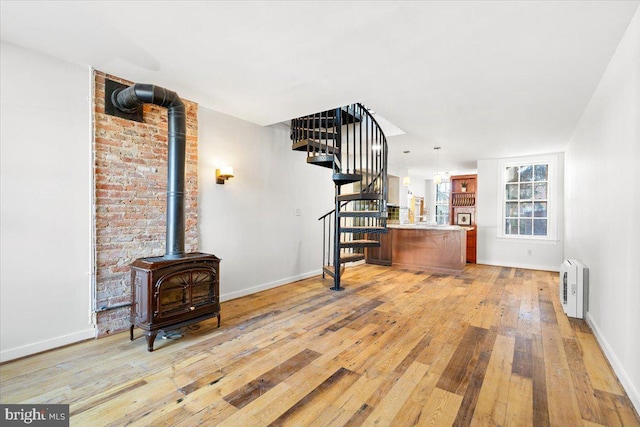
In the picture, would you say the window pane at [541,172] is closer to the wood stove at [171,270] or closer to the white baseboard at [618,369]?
the white baseboard at [618,369]

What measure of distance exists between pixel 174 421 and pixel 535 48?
3.75 metres

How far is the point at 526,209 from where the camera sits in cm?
672

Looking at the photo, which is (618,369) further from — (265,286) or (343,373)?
(265,286)

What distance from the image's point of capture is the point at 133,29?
220 cm

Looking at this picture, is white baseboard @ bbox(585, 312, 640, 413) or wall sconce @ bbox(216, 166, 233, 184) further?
wall sconce @ bbox(216, 166, 233, 184)

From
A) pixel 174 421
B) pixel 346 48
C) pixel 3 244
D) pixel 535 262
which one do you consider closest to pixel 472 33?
pixel 346 48

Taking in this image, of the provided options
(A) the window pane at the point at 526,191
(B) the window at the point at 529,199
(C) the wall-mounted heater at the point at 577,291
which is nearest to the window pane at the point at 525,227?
(B) the window at the point at 529,199

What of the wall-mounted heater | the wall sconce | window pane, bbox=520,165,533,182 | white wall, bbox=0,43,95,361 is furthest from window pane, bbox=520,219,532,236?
white wall, bbox=0,43,95,361

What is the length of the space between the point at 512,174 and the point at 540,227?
133 centimetres

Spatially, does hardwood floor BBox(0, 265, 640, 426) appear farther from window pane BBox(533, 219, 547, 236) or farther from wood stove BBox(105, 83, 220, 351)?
window pane BBox(533, 219, 547, 236)

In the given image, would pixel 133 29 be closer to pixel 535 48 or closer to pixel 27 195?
pixel 27 195

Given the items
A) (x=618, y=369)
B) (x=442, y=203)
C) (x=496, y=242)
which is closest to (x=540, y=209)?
(x=496, y=242)

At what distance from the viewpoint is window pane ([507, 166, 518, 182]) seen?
685 cm

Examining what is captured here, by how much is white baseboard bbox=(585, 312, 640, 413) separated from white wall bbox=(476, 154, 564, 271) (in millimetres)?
3945
